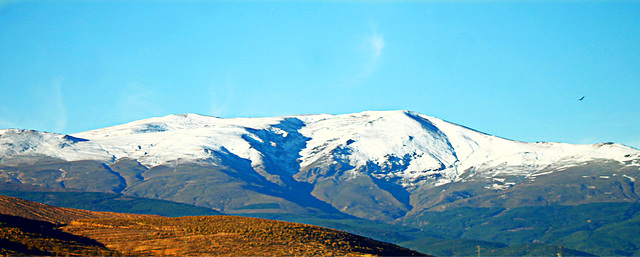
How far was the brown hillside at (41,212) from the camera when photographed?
121750 mm

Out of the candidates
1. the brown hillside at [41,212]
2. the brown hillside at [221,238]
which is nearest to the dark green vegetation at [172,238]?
the brown hillside at [221,238]

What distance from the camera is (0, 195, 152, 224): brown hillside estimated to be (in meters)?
122

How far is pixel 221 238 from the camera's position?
103625 mm

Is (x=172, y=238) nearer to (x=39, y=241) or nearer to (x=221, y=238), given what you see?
(x=221, y=238)

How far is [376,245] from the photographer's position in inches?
4478

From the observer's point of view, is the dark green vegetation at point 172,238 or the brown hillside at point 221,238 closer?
the dark green vegetation at point 172,238

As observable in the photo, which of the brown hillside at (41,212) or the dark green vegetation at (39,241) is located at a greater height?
the brown hillside at (41,212)

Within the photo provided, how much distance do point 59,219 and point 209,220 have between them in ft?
91.6

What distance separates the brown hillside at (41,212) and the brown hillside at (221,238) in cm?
1028

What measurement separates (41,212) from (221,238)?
43533 mm

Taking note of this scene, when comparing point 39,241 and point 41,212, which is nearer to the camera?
point 39,241

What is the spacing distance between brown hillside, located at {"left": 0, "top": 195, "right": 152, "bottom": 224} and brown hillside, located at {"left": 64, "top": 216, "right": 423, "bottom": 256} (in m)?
10.3

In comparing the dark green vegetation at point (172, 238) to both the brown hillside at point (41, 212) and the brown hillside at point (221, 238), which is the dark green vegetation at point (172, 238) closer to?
the brown hillside at point (221, 238)

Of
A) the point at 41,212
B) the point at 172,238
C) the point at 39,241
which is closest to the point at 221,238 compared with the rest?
the point at 172,238
